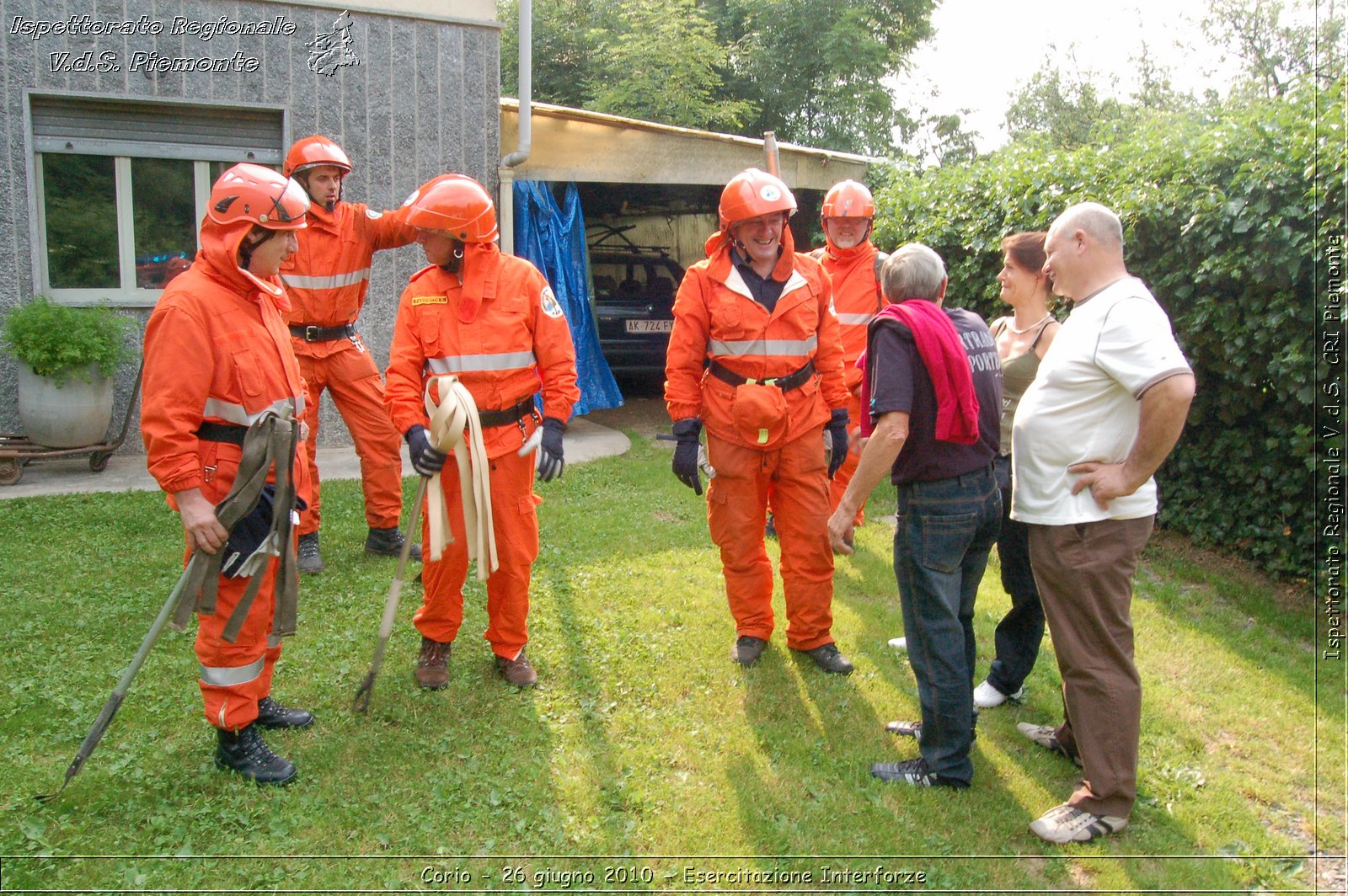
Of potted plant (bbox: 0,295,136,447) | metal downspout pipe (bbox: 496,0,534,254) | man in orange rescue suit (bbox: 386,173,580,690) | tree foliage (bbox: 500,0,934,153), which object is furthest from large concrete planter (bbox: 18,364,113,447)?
tree foliage (bbox: 500,0,934,153)

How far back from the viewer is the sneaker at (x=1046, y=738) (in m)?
3.83

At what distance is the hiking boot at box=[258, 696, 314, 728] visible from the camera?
155 inches

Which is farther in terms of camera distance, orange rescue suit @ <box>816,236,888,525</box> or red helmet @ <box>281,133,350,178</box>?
orange rescue suit @ <box>816,236,888,525</box>

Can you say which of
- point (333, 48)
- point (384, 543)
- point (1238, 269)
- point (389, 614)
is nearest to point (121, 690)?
point (389, 614)

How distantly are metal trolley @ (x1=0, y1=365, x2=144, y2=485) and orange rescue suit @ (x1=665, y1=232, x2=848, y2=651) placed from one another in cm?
498

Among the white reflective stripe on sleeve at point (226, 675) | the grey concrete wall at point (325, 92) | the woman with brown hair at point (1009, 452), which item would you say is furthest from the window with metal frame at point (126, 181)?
the woman with brown hair at point (1009, 452)

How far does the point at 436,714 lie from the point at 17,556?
3.32 meters

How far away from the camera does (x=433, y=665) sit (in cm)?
434

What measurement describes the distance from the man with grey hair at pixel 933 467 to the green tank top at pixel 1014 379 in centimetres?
56

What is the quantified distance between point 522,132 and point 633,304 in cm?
301

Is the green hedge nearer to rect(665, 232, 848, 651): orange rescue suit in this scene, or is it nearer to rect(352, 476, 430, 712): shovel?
rect(665, 232, 848, 651): orange rescue suit

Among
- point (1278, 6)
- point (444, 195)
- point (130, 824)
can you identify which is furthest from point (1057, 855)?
point (1278, 6)

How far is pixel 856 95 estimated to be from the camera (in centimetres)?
2144

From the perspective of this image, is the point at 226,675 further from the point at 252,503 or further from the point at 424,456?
the point at 424,456
